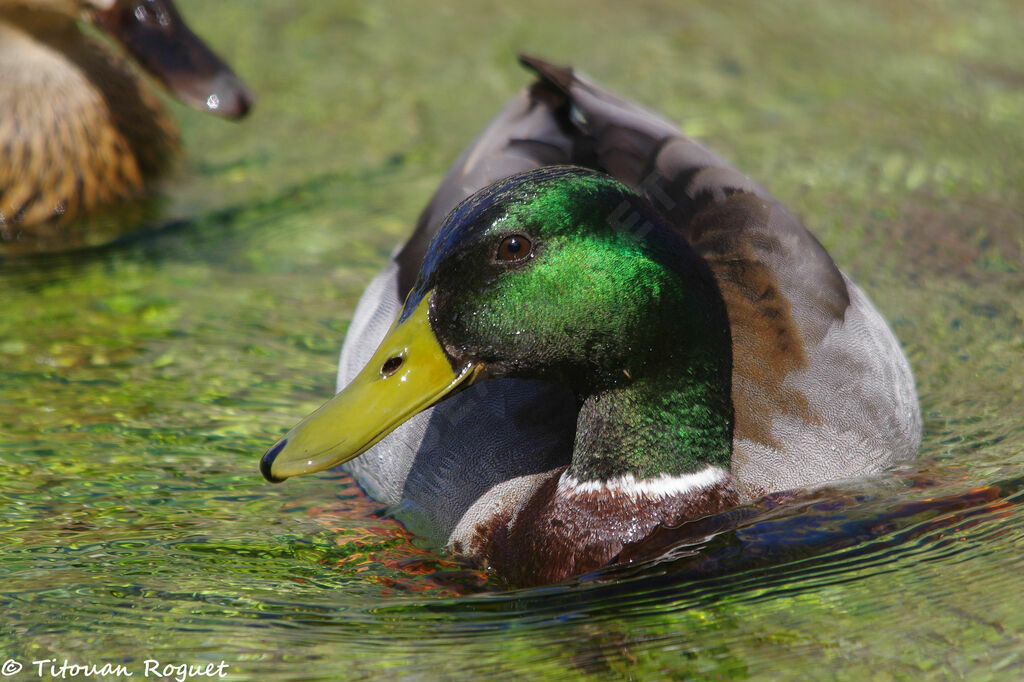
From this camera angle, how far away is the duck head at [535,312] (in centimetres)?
354

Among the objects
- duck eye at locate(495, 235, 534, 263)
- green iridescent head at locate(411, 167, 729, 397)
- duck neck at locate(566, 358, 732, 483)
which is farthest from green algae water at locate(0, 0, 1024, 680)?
duck eye at locate(495, 235, 534, 263)

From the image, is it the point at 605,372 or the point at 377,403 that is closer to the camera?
the point at 377,403

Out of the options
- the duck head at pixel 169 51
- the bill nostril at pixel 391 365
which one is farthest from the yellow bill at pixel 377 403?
the duck head at pixel 169 51

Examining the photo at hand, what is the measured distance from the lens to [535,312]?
3586mm

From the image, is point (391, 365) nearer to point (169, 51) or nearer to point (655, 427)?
point (655, 427)

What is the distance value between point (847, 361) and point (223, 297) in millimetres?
2831

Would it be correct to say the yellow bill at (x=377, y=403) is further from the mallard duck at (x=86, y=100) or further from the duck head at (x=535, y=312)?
the mallard duck at (x=86, y=100)

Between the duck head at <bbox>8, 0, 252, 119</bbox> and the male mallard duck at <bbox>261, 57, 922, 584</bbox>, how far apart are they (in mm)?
1999

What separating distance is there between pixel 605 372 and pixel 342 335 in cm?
222

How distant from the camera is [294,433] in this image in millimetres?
3588

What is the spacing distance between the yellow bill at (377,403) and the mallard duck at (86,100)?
125 inches

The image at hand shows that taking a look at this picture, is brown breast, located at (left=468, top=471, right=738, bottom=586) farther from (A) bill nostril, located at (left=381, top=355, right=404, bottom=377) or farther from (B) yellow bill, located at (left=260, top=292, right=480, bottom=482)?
(A) bill nostril, located at (left=381, top=355, right=404, bottom=377)

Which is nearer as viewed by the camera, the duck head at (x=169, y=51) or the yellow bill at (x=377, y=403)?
the yellow bill at (x=377, y=403)

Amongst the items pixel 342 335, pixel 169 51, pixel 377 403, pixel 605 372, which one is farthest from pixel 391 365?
pixel 169 51
